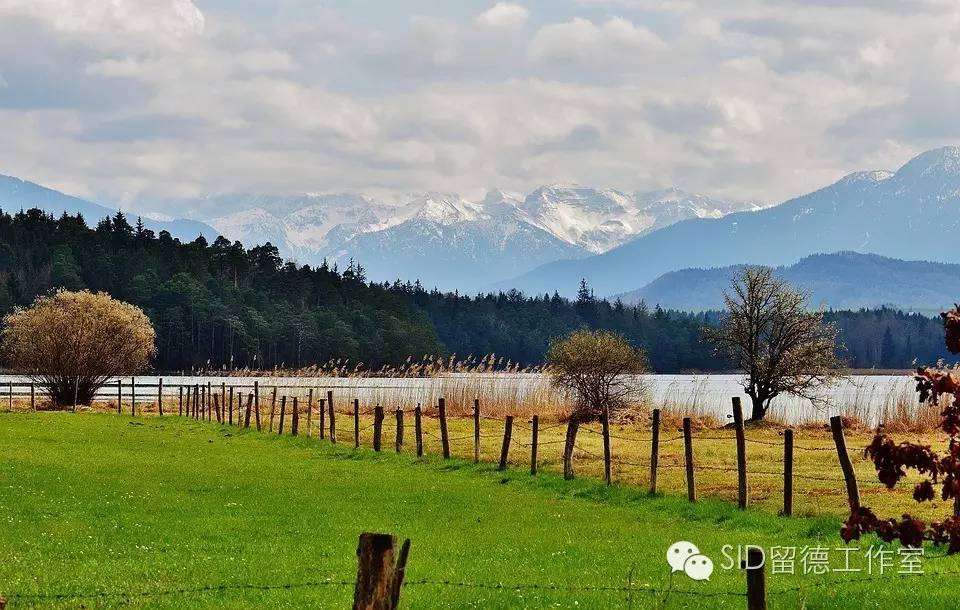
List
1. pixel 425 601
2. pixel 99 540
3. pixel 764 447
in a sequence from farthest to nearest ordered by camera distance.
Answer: pixel 764 447
pixel 99 540
pixel 425 601

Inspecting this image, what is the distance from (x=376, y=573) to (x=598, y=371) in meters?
48.5

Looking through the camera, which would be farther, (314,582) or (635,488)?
(635,488)

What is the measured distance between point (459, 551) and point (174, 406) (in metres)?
54.1

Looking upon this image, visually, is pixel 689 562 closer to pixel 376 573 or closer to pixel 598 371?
pixel 376 573

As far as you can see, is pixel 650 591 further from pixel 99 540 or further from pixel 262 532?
pixel 99 540

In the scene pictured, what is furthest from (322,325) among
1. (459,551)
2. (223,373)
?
(459,551)

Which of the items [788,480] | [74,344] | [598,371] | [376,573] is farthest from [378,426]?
[74,344]

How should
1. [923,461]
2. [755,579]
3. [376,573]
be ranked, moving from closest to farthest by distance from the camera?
1. [376,573]
2. [755,579]
3. [923,461]

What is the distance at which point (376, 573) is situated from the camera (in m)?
8.95

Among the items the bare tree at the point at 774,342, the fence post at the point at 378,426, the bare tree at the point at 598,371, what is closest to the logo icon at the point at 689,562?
the fence post at the point at 378,426

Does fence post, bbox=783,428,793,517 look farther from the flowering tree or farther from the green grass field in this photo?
the flowering tree

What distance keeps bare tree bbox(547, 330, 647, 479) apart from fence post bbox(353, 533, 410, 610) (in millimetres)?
47208

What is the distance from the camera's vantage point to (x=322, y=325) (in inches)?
6284

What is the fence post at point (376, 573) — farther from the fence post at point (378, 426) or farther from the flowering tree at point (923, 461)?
the fence post at point (378, 426)
